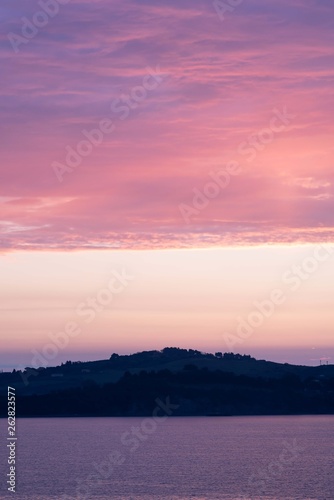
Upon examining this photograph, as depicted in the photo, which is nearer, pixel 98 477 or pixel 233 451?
pixel 98 477

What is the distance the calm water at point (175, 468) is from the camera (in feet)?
303

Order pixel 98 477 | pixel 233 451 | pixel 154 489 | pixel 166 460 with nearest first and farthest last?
1. pixel 154 489
2. pixel 98 477
3. pixel 166 460
4. pixel 233 451

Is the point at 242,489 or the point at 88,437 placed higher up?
the point at 88,437

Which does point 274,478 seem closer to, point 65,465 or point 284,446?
point 65,465

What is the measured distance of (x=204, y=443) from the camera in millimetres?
166750

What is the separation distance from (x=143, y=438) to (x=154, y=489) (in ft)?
339

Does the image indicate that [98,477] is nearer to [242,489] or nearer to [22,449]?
[242,489]

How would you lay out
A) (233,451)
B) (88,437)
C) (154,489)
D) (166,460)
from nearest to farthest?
(154,489), (166,460), (233,451), (88,437)

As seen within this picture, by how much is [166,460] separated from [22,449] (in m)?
34.2

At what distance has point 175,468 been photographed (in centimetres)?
11575

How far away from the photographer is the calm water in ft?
303

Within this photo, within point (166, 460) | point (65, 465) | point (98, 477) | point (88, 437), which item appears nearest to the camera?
point (98, 477)

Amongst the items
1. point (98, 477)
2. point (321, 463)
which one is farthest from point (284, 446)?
point (98, 477)

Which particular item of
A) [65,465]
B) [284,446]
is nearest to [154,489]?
[65,465]
